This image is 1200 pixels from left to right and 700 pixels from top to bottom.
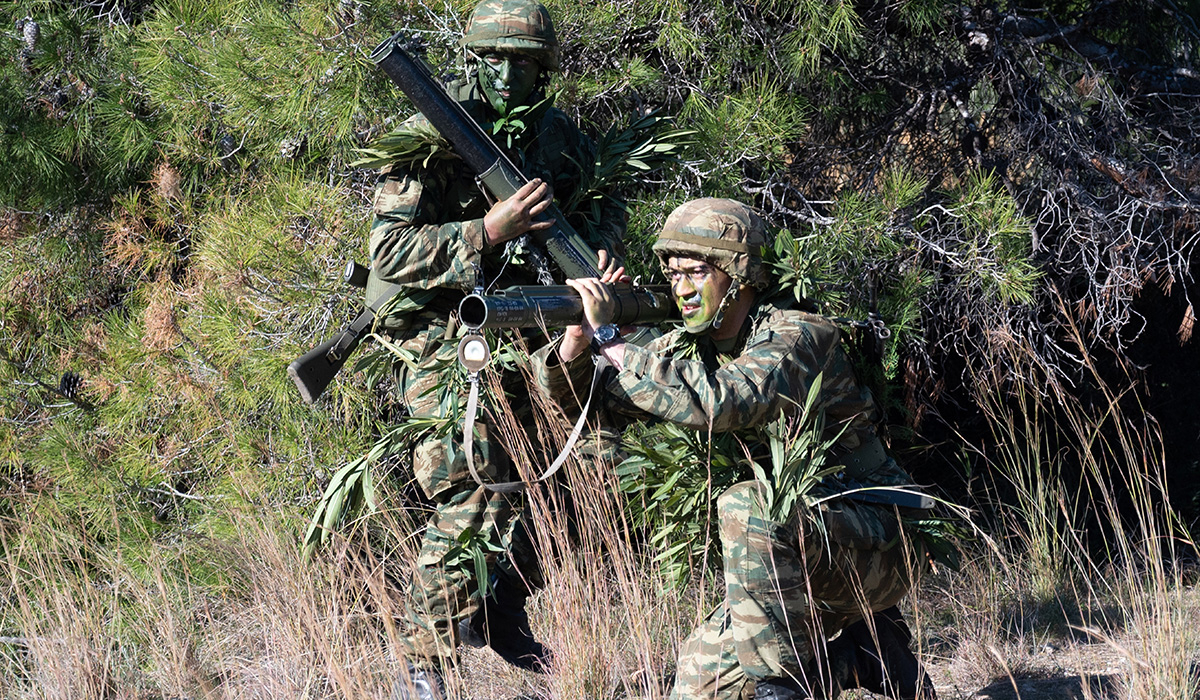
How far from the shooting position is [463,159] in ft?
11.4

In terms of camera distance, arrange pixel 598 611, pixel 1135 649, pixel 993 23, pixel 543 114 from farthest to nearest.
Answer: pixel 993 23 → pixel 543 114 → pixel 1135 649 → pixel 598 611

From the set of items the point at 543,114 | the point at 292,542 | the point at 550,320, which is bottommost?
the point at 292,542

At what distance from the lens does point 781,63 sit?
4461mm

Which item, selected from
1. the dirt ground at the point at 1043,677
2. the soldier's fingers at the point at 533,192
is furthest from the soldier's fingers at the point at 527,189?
the dirt ground at the point at 1043,677

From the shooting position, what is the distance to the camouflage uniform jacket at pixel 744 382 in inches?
104

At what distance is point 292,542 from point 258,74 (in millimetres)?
1804

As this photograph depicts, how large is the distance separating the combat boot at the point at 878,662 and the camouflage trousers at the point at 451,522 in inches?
37.6

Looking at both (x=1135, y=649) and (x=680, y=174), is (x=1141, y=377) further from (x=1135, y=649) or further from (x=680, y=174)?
(x=680, y=174)

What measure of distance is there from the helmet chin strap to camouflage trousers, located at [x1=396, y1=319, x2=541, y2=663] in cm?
81

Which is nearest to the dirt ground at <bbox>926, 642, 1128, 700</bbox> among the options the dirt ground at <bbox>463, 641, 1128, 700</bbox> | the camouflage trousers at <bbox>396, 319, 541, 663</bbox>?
the dirt ground at <bbox>463, 641, 1128, 700</bbox>

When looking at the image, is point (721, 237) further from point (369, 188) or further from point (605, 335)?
point (369, 188)

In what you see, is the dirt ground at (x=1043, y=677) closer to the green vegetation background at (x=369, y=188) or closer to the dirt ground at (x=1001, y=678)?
the dirt ground at (x=1001, y=678)

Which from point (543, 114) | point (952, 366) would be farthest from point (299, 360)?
point (952, 366)

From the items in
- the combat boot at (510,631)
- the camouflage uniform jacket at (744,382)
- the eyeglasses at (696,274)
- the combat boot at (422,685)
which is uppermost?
the eyeglasses at (696,274)
